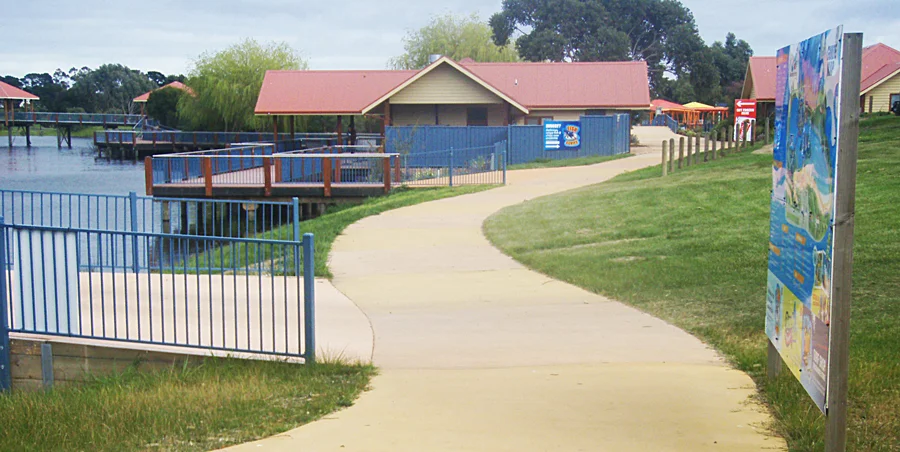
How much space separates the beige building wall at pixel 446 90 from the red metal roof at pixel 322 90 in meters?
3.28

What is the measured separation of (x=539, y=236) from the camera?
16.7 metres

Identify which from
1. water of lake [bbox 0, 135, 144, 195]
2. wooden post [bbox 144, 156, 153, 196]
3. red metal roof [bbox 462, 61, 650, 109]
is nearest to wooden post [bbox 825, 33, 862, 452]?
wooden post [bbox 144, 156, 153, 196]

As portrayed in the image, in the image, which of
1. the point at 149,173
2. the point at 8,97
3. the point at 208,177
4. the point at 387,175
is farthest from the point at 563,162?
the point at 8,97

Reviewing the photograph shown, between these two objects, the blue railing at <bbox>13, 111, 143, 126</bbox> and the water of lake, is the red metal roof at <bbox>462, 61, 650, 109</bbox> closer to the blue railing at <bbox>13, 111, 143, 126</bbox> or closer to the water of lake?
the water of lake

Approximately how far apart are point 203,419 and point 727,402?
377 centimetres

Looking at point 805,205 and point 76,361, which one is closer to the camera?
point 805,205

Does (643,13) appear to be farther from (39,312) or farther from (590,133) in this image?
(39,312)

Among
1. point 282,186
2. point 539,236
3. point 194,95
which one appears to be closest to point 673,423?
point 539,236

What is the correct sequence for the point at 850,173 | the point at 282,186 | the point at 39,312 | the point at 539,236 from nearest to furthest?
the point at 850,173, the point at 39,312, the point at 539,236, the point at 282,186

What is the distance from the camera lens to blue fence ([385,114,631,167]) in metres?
41.3

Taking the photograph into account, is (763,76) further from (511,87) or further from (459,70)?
(459,70)

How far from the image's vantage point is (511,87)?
4769 centimetres

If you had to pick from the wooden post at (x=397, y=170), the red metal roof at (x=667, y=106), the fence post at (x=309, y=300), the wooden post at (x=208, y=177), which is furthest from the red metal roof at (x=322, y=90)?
the red metal roof at (x=667, y=106)

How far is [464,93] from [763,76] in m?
21.0
